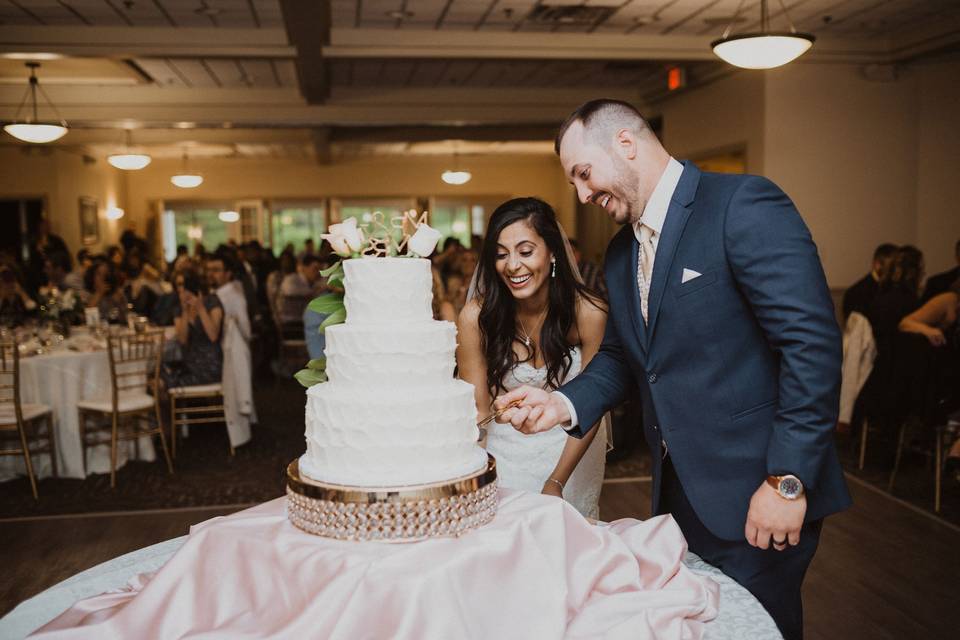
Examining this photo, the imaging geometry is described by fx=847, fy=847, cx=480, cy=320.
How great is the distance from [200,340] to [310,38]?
2.76 metres

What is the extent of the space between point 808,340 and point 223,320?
6.01 meters

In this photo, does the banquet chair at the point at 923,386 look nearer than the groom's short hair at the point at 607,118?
No

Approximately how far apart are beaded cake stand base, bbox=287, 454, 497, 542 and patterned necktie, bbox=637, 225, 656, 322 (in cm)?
67

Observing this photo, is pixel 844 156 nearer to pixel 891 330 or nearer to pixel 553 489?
pixel 891 330

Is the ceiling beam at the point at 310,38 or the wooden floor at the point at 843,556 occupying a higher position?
the ceiling beam at the point at 310,38

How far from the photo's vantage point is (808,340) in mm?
1653

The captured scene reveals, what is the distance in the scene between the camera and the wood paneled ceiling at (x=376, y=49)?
24.2 ft

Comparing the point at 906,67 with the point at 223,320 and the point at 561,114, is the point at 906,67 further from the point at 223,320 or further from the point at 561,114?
the point at 223,320

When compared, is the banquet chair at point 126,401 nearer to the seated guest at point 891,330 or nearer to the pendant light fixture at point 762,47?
the pendant light fixture at point 762,47

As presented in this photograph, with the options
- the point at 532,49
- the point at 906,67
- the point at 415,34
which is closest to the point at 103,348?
the point at 415,34

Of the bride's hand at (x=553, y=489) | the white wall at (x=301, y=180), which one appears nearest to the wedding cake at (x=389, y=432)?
the bride's hand at (x=553, y=489)

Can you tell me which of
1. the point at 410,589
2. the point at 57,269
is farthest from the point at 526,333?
the point at 57,269

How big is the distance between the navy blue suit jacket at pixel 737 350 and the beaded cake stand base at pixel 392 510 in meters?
0.58

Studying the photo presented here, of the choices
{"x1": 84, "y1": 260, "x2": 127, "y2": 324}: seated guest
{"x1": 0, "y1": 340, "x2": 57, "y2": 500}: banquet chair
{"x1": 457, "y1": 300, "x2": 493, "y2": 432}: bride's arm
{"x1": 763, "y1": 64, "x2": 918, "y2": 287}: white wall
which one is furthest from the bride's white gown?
{"x1": 763, "y1": 64, "x2": 918, "y2": 287}: white wall
